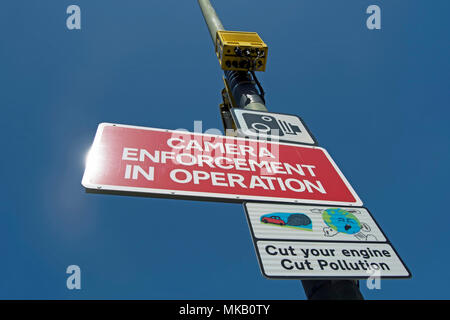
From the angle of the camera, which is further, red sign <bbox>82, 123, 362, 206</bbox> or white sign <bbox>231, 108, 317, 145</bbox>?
white sign <bbox>231, 108, 317, 145</bbox>

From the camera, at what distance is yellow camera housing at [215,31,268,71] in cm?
680

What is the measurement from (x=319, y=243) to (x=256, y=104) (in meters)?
3.52

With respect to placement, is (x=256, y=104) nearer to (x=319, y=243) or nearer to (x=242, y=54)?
(x=242, y=54)

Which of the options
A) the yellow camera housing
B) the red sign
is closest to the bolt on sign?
the red sign

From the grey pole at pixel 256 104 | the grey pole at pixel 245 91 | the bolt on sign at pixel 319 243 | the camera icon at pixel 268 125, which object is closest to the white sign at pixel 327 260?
the bolt on sign at pixel 319 243

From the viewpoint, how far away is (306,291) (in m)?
2.24

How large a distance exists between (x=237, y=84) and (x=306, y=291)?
4.99m

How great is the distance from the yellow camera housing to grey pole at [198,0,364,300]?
189mm

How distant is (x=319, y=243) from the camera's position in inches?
85.0

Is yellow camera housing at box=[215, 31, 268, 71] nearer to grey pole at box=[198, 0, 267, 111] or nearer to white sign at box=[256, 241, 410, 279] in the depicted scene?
grey pole at box=[198, 0, 267, 111]

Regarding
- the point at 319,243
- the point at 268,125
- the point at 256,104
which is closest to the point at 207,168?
the point at 319,243

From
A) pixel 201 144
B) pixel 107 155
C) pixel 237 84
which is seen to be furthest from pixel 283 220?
pixel 237 84

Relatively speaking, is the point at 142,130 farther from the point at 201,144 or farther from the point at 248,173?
the point at 248,173

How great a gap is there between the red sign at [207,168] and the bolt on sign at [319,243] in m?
0.17
